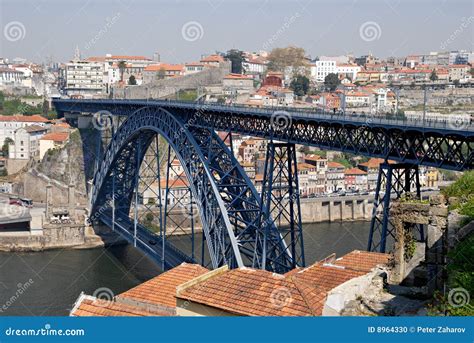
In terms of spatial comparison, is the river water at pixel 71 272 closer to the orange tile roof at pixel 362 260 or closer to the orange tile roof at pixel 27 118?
the orange tile roof at pixel 362 260

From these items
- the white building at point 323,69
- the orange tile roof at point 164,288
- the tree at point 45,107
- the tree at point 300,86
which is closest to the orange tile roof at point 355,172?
the tree at point 300,86

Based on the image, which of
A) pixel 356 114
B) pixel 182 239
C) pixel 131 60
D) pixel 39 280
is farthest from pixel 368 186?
pixel 131 60

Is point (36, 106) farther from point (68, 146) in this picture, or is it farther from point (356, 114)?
point (356, 114)

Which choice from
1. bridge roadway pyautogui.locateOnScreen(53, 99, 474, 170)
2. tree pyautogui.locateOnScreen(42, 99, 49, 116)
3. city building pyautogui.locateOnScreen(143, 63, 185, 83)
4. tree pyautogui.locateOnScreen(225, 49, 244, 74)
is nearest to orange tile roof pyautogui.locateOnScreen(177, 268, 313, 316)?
bridge roadway pyautogui.locateOnScreen(53, 99, 474, 170)

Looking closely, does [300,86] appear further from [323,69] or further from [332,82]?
[323,69]

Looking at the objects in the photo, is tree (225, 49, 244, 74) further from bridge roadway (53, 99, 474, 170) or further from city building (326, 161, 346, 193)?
bridge roadway (53, 99, 474, 170)

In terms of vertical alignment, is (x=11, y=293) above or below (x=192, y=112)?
below
